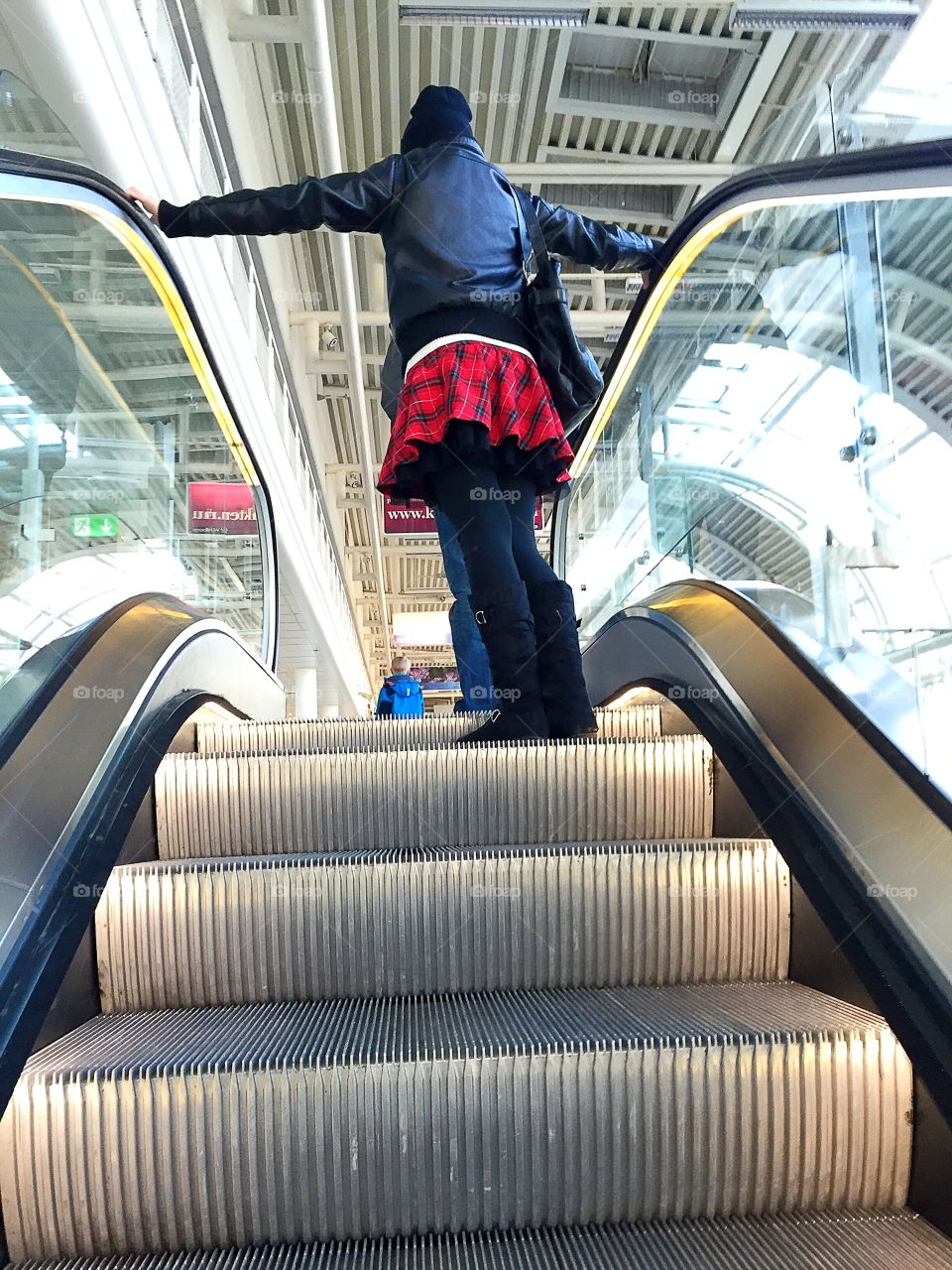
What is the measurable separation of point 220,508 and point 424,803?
10.9 feet

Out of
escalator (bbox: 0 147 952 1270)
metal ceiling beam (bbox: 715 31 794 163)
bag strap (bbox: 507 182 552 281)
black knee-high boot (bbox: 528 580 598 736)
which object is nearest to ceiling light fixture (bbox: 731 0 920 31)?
metal ceiling beam (bbox: 715 31 794 163)

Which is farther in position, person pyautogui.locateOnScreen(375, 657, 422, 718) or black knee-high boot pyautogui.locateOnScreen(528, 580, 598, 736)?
person pyautogui.locateOnScreen(375, 657, 422, 718)

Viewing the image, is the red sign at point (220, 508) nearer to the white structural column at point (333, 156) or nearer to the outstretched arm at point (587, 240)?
the outstretched arm at point (587, 240)

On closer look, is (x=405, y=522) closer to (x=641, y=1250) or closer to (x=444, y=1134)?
(x=444, y=1134)

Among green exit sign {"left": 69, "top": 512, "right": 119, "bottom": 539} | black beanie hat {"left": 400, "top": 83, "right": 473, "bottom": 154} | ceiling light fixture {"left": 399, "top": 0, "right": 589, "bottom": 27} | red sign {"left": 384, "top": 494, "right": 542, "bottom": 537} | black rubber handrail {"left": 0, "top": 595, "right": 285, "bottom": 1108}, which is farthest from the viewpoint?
red sign {"left": 384, "top": 494, "right": 542, "bottom": 537}

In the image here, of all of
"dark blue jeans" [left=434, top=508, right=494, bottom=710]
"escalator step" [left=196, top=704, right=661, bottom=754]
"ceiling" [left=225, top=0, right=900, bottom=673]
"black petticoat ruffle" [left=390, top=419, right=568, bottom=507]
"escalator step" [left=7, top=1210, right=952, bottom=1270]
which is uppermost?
"ceiling" [left=225, top=0, right=900, bottom=673]

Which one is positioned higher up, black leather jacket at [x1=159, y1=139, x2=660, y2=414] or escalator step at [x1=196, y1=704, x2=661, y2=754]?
black leather jacket at [x1=159, y1=139, x2=660, y2=414]

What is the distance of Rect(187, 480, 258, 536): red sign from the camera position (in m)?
4.59

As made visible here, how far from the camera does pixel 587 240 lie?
275 centimetres

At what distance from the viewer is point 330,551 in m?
15.1

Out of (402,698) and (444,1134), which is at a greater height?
(402,698)

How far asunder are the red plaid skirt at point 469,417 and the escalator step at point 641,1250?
166cm

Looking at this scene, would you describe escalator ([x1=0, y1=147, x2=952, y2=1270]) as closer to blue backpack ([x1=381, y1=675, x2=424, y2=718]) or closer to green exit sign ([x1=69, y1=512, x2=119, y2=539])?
green exit sign ([x1=69, y1=512, x2=119, y2=539])

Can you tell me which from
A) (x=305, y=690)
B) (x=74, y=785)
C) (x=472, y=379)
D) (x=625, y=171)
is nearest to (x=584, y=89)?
(x=625, y=171)
